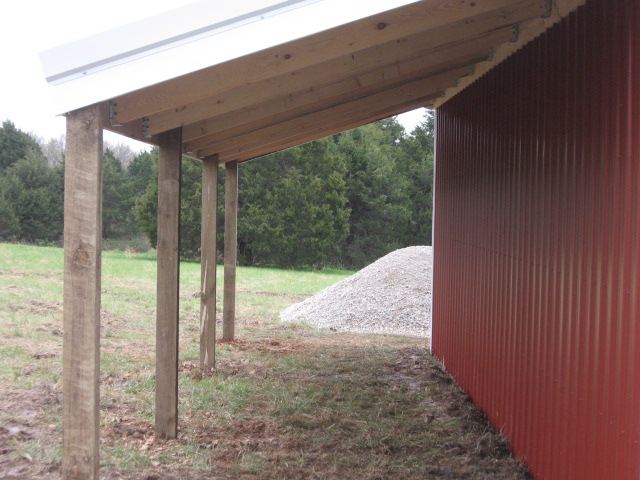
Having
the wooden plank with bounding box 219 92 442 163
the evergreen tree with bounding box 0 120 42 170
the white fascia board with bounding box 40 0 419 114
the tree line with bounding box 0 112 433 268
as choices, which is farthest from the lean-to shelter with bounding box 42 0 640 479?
the evergreen tree with bounding box 0 120 42 170

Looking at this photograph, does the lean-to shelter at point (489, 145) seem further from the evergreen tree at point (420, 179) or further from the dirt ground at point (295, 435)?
the evergreen tree at point (420, 179)

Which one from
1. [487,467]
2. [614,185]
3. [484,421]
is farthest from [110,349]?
[614,185]

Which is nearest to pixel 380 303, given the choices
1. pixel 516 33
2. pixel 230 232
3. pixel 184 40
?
pixel 230 232

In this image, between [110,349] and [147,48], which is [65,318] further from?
[110,349]

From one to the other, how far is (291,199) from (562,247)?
983 inches

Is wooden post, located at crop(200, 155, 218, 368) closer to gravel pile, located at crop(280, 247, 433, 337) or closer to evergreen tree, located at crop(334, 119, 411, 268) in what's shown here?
gravel pile, located at crop(280, 247, 433, 337)

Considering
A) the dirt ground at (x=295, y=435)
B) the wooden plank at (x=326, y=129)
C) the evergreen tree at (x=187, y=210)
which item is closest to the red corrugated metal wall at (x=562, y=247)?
the dirt ground at (x=295, y=435)

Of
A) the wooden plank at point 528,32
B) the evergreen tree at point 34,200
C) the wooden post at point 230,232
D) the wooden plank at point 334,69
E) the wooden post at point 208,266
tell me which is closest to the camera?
the wooden plank at point 528,32

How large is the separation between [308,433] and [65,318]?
8.99ft

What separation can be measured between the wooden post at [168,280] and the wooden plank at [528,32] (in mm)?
2702

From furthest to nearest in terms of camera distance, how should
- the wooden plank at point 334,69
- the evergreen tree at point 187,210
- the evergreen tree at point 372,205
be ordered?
the evergreen tree at point 372,205
the evergreen tree at point 187,210
the wooden plank at point 334,69

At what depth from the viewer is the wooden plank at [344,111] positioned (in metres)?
6.71

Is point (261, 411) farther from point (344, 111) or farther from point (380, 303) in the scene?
point (380, 303)

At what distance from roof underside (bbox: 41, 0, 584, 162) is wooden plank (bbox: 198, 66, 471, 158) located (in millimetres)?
20
